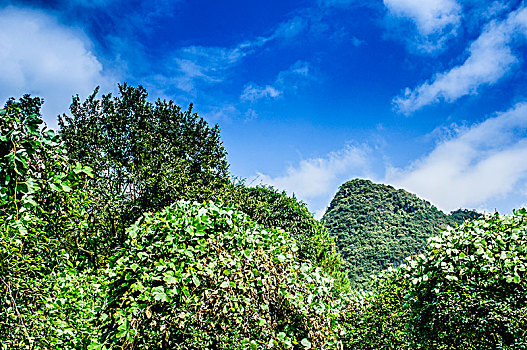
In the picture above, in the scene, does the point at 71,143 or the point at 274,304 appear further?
the point at 71,143

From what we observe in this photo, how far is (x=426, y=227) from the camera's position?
1532 inches

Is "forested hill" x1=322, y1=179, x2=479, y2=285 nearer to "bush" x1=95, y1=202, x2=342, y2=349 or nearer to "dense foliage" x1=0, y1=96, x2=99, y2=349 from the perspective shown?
"bush" x1=95, y1=202, x2=342, y2=349

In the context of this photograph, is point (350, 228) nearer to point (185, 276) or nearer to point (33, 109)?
point (33, 109)

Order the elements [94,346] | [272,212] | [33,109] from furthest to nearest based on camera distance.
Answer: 1. [272,212]
2. [33,109]
3. [94,346]

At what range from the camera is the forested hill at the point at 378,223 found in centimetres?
3272

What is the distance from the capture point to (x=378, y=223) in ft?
129

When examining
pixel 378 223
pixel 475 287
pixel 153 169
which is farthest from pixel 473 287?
pixel 378 223

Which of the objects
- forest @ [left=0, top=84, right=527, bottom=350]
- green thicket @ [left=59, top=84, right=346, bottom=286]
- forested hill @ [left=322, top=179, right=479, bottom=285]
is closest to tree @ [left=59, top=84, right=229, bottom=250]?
green thicket @ [left=59, top=84, right=346, bottom=286]

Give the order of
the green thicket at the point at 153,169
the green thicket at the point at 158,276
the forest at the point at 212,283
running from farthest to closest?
the green thicket at the point at 153,169 → the forest at the point at 212,283 → the green thicket at the point at 158,276

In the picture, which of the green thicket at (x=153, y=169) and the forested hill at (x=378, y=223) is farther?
the forested hill at (x=378, y=223)

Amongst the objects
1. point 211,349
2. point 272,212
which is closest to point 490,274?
point 211,349

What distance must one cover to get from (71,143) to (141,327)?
12.8 metres

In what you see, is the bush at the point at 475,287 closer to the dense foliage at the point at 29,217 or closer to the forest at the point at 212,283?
the forest at the point at 212,283

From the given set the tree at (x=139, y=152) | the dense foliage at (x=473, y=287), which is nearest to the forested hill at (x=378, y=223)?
the tree at (x=139, y=152)
